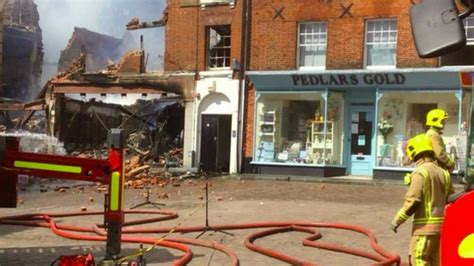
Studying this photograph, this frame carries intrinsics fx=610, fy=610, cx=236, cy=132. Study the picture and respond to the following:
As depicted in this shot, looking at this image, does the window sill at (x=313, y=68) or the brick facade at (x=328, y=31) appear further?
the window sill at (x=313, y=68)

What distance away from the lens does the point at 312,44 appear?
2111 centimetres

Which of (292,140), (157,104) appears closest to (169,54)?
(157,104)

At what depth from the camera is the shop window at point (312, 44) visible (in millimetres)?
21000

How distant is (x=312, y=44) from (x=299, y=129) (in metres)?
3.04

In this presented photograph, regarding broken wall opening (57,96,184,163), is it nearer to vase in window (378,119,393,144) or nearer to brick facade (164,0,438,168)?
brick facade (164,0,438,168)

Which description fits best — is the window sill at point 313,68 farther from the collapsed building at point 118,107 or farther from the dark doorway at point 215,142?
the collapsed building at point 118,107

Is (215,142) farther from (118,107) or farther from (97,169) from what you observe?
(97,169)

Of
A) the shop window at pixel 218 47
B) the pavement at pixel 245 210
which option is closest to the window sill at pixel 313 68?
the shop window at pixel 218 47

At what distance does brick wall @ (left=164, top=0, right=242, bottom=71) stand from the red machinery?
1746 cm

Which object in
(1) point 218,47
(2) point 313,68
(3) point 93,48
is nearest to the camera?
(2) point 313,68

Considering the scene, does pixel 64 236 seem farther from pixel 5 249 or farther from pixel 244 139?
pixel 244 139

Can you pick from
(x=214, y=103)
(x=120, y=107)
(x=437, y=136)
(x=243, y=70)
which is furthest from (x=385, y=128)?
(x=120, y=107)

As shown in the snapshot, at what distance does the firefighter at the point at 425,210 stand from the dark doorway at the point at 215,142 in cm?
1712

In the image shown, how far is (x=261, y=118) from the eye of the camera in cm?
2197
